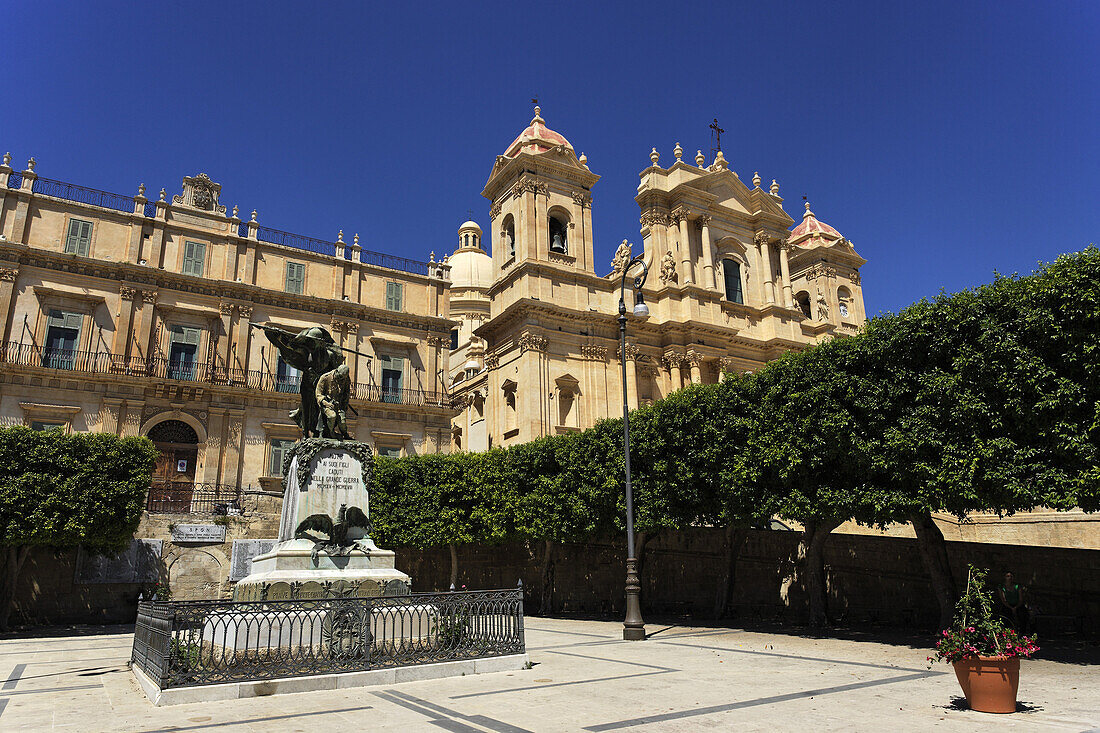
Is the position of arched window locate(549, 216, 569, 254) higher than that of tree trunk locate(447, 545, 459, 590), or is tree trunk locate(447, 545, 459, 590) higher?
arched window locate(549, 216, 569, 254)

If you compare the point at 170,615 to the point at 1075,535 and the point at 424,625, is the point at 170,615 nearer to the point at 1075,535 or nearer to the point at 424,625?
the point at 424,625

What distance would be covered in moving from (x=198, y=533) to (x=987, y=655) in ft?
86.9

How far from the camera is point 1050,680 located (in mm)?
10797

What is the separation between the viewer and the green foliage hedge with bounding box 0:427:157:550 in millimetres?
21703

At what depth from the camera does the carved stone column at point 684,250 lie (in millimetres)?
40406

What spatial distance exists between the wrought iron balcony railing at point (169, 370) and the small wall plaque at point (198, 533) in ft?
Answer: 26.8

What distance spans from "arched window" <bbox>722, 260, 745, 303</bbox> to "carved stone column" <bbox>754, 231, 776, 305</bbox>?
1.45 metres

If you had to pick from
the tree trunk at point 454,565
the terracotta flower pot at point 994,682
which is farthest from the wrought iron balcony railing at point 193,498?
the terracotta flower pot at point 994,682

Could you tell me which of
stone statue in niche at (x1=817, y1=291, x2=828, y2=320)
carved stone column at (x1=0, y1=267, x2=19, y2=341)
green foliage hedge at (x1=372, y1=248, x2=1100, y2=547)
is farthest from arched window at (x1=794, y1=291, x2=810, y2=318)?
carved stone column at (x1=0, y1=267, x2=19, y2=341)

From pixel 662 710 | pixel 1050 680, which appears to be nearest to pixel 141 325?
pixel 662 710

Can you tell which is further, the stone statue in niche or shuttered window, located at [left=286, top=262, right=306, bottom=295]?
the stone statue in niche

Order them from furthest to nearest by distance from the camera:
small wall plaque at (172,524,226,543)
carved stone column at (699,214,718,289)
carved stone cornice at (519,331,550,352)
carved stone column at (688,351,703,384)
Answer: carved stone column at (699,214,718,289)
carved stone column at (688,351,703,384)
carved stone cornice at (519,331,550,352)
small wall plaque at (172,524,226,543)

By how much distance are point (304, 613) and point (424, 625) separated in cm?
187

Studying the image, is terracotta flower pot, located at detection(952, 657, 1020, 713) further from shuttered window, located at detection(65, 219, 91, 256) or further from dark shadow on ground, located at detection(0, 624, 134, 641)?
shuttered window, located at detection(65, 219, 91, 256)
